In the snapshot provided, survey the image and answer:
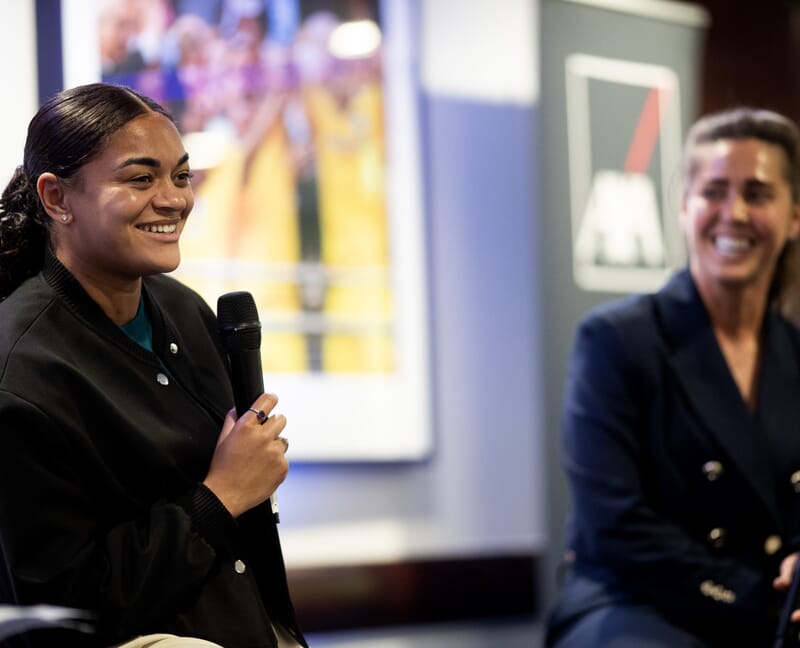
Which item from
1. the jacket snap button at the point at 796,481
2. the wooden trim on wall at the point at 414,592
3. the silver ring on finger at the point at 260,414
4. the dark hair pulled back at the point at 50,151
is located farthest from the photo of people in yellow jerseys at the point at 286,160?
the silver ring on finger at the point at 260,414

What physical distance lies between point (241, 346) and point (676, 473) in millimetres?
1143

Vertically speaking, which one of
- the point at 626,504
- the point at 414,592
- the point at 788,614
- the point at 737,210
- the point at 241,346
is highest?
the point at 737,210

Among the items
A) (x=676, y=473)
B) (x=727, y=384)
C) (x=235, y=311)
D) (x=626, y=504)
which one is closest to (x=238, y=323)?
(x=235, y=311)

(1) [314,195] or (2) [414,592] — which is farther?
(2) [414,592]

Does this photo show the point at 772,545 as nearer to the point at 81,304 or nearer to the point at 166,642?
the point at 166,642

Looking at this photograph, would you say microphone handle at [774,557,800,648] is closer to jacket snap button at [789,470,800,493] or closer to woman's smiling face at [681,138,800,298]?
jacket snap button at [789,470,800,493]

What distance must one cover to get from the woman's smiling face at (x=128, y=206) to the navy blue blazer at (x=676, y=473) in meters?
1.12

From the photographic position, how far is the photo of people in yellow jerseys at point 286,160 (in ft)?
11.6

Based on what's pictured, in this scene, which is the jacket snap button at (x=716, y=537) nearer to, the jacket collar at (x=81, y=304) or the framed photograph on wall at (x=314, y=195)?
the jacket collar at (x=81, y=304)

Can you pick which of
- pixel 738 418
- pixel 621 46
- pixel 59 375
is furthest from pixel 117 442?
pixel 621 46

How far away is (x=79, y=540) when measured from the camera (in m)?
1.75

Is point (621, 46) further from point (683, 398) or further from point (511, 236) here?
point (683, 398)

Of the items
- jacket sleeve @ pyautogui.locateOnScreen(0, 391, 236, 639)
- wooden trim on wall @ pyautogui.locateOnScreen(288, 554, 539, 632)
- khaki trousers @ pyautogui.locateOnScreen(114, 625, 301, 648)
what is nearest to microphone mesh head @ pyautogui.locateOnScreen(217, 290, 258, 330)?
jacket sleeve @ pyautogui.locateOnScreen(0, 391, 236, 639)

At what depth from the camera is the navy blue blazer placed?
2562mm
